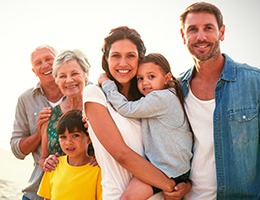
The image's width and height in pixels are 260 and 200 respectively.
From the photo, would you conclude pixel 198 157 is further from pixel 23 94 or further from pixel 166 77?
pixel 23 94

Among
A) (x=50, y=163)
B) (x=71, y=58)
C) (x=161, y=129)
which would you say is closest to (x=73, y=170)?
(x=50, y=163)

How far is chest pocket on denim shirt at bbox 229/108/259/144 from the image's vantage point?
3.46 meters

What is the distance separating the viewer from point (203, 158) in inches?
138

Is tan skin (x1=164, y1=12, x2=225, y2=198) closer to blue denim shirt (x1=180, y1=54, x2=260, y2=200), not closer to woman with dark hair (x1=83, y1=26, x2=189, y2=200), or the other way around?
blue denim shirt (x1=180, y1=54, x2=260, y2=200)

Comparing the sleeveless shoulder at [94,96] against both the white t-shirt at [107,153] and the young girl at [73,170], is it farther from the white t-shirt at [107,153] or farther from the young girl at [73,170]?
the young girl at [73,170]

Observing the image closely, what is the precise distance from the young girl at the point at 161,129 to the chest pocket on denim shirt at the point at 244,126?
0.38 meters

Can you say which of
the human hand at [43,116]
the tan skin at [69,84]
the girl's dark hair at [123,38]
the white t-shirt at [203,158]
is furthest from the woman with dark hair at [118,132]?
the human hand at [43,116]

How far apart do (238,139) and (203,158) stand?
0.33m

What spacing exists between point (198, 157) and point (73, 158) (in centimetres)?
119

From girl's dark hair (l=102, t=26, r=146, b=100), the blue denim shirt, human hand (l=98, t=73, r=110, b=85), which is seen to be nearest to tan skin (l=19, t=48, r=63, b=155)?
human hand (l=98, t=73, r=110, b=85)

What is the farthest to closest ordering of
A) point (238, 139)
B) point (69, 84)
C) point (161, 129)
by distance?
point (69, 84)
point (238, 139)
point (161, 129)

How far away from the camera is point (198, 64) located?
148 inches

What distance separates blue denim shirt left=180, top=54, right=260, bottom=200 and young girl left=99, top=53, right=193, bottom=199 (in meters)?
0.28

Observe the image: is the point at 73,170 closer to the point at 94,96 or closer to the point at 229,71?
the point at 94,96
